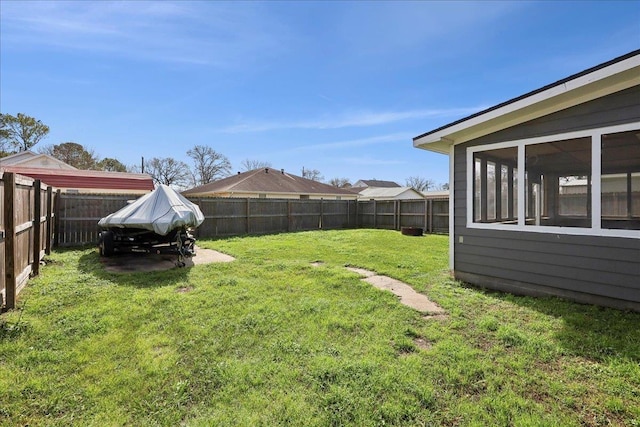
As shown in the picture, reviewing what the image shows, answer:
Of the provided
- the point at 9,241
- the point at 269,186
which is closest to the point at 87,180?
the point at 269,186

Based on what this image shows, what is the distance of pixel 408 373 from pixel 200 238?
9955 millimetres

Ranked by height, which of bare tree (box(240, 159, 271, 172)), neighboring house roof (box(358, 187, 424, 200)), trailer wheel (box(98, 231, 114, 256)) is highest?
bare tree (box(240, 159, 271, 172))

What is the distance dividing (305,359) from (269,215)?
35.9ft

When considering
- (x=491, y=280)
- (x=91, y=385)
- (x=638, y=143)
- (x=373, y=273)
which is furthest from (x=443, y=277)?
(x=91, y=385)

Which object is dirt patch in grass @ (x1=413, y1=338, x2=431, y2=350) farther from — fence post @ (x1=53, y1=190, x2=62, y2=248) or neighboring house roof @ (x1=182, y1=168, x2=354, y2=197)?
neighboring house roof @ (x1=182, y1=168, x2=354, y2=197)

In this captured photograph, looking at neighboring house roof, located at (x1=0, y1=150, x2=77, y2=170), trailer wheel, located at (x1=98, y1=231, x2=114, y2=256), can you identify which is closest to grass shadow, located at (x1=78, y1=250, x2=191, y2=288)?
trailer wheel, located at (x1=98, y1=231, x2=114, y2=256)

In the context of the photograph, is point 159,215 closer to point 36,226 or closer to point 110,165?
point 36,226

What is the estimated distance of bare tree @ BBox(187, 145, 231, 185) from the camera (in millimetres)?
38438

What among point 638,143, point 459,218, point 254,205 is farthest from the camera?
point 254,205

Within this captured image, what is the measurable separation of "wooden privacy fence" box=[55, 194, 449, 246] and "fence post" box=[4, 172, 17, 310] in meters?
6.22

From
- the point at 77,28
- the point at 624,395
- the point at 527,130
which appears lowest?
the point at 624,395

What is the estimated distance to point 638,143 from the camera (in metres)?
3.98

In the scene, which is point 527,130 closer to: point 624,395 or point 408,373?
point 624,395

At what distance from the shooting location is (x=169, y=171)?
125 feet
